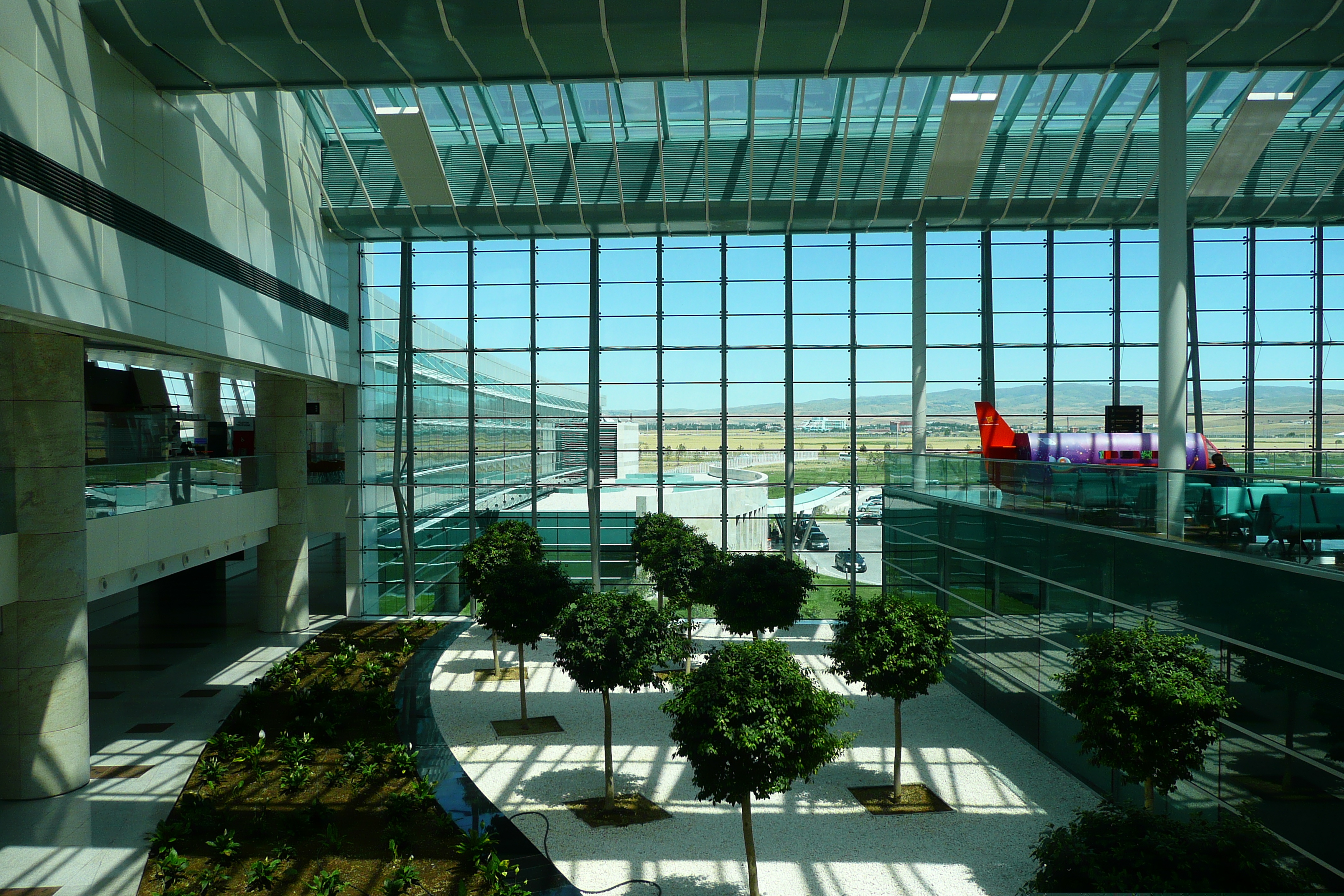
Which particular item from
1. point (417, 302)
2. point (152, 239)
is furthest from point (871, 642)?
point (417, 302)

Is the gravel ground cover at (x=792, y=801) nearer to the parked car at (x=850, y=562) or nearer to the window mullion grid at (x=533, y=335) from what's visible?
the parked car at (x=850, y=562)

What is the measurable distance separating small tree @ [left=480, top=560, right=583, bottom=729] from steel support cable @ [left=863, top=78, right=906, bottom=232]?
12.8 meters

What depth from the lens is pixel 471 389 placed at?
26312mm

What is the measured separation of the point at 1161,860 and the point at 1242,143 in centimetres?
2136

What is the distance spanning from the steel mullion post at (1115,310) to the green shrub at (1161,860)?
66.2 ft

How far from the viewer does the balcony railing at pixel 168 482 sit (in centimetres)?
1546

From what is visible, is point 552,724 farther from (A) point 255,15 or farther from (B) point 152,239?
(A) point 255,15

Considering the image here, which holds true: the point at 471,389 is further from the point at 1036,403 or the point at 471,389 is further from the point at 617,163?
the point at 1036,403

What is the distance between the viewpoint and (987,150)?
2314 centimetres

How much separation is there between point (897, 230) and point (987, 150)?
3.02 m

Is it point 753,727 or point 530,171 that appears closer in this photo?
point 753,727

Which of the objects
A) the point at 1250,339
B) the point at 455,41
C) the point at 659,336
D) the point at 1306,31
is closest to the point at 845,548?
the point at 659,336

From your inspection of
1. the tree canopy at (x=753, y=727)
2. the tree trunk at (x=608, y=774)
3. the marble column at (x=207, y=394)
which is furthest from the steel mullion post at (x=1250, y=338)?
the marble column at (x=207, y=394)

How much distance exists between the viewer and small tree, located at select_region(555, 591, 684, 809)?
46.6ft
